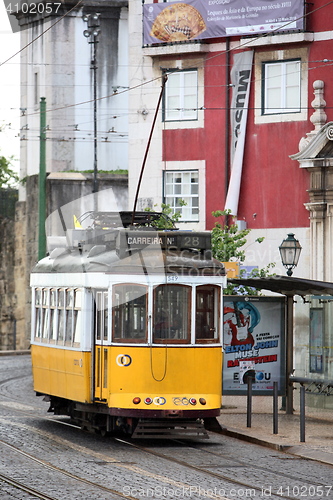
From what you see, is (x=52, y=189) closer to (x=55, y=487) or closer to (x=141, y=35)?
(x=141, y=35)

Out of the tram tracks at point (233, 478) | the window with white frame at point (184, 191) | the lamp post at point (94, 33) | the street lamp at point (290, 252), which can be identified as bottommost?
the tram tracks at point (233, 478)

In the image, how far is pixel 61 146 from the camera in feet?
151

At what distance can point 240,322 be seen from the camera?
21.3m

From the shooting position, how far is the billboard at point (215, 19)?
99.5ft

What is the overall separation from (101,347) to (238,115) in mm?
15774

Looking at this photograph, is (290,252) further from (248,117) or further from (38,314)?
(248,117)

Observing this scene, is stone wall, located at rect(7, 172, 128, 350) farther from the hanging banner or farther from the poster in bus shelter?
the poster in bus shelter

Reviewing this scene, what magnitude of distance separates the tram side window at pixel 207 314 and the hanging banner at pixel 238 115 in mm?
14379

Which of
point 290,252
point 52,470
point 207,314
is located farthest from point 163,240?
point 290,252

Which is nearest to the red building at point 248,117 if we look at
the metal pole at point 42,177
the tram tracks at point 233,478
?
the metal pole at point 42,177

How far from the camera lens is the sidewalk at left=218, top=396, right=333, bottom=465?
16703 mm

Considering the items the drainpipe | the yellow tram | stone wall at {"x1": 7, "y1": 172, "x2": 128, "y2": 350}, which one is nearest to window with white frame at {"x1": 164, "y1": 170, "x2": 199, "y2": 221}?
the drainpipe

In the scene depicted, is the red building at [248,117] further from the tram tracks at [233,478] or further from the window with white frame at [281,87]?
the tram tracks at [233,478]

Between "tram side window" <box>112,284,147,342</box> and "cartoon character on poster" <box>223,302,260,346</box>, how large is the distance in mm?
4726
